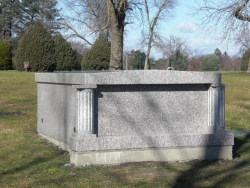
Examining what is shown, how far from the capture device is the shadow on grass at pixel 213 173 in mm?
5418

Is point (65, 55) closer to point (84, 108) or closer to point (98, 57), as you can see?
point (98, 57)

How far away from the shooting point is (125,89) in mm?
6508

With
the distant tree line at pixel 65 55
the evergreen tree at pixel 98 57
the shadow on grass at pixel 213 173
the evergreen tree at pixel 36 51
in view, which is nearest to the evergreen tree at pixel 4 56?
the distant tree line at pixel 65 55

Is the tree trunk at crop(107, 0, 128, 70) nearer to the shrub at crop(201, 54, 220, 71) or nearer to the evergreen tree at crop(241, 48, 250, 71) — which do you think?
the evergreen tree at crop(241, 48, 250, 71)

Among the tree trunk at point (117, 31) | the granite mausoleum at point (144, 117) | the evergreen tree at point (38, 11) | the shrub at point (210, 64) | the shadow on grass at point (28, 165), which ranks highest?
the evergreen tree at point (38, 11)

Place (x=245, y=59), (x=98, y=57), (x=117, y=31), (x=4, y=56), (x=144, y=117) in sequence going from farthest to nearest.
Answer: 1. (x=245, y=59)
2. (x=4, y=56)
3. (x=98, y=57)
4. (x=117, y=31)
5. (x=144, y=117)

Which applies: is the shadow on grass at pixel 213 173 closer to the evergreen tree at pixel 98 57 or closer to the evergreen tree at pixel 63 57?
the evergreen tree at pixel 98 57

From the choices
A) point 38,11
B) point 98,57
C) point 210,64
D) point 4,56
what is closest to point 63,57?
point 98,57

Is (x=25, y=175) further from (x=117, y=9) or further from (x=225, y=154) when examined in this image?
(x=117, y=9)

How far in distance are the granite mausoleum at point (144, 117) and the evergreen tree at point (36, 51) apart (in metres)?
19.2

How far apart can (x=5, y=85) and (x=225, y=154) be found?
41.9 ft

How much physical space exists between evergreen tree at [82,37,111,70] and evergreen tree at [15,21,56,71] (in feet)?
7.11

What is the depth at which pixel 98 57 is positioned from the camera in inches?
1011

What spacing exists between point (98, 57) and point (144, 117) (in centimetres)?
1932
